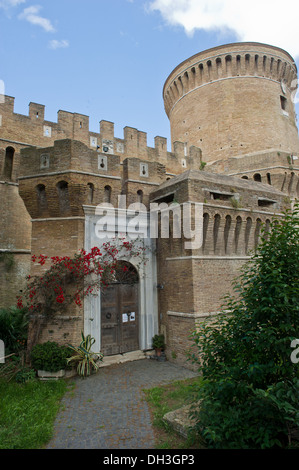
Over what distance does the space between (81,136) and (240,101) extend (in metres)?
10.6

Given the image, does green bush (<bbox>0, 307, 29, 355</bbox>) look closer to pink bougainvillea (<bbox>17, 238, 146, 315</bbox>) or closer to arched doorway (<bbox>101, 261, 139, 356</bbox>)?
pink bougainvillea (<bbox>17, 238, 146, 315</bbox>)

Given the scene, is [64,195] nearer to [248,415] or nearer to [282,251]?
[282,251]

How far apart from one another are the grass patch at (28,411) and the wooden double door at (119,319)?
89.0 inches

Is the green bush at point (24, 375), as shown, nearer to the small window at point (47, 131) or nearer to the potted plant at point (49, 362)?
the potted plant at point (49, 362)

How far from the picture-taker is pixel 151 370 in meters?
8.73

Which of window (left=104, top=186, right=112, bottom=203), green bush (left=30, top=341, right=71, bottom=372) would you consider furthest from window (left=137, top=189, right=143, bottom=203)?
green bush (left=30, top=341, right=71, bottom=372)

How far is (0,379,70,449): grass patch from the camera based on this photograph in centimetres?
487

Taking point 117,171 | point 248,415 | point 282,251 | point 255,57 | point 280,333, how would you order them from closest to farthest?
1. point 248,415
2. point 280,333
3. point 282,251
4. point 117,171
5. point 255,57

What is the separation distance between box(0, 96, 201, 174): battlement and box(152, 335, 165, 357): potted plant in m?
7.97

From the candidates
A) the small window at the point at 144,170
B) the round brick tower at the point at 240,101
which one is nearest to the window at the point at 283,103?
the round brick tower at the point at 240,101

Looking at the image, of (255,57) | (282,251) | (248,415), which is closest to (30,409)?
(248,415)

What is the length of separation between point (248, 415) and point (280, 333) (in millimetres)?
1258

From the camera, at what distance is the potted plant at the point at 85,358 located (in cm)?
818

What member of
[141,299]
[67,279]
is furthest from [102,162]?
[141,299]
